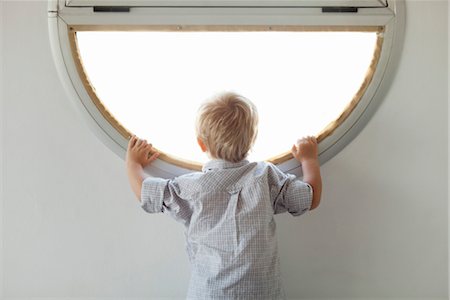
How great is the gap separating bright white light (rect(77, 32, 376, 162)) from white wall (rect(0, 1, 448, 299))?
126mm

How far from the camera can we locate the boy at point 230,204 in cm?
133

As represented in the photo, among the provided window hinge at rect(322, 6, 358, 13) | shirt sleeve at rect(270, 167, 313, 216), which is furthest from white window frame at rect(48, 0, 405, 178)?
shirt sleeve at rect(270, 167, 313, 216)

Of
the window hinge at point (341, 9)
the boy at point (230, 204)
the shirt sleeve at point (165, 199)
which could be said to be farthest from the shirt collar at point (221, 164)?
the window hinge at point (341, 9)

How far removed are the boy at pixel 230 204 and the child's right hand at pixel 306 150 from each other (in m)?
0.12

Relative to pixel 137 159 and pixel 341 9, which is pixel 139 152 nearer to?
pixel 137 159

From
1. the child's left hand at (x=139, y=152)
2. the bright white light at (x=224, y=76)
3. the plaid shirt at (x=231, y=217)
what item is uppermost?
the bright white light at (x=224, y=76)

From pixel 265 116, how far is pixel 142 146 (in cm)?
38

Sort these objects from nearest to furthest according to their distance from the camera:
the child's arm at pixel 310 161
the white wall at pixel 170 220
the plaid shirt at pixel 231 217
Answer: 1. the plaid shirt at pixel 231 217
2. the child's arm at pixel 310 161
3. the white wall at pixel 170 220

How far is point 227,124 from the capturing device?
136 centimetres

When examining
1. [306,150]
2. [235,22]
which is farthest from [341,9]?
[306,150]

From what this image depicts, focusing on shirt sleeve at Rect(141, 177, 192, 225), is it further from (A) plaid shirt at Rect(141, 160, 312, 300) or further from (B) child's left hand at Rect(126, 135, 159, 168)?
(B) child's left hand at Rect(126, 135, 159, 168)

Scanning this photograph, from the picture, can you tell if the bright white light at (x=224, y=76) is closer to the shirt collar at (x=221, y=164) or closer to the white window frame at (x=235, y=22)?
the white window frame at (x=235, y=22)

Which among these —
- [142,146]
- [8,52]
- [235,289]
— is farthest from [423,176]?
[8,52]

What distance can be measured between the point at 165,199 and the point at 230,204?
18 cm
